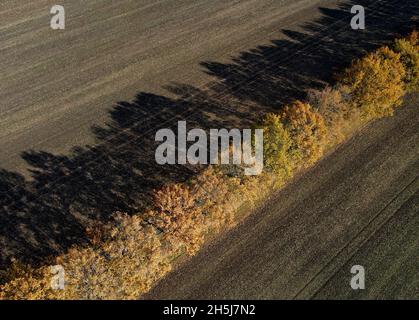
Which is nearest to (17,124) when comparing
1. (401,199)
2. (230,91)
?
(230,91)

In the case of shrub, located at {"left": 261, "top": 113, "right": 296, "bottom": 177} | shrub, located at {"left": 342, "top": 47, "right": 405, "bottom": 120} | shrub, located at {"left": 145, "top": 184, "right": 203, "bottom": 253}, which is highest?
shrub, located at {"left": 342, "top": 47, "right": 405, "bottom": 120}

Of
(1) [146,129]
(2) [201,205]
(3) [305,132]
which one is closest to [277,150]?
(3) [305,132]

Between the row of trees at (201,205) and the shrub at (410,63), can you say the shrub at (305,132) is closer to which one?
the row of trees at (201,205)

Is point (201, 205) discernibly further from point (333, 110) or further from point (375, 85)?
point (375, 85)

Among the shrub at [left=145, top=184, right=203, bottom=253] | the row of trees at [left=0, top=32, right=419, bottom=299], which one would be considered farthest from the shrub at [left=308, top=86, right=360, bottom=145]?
the shrub at [left=145, top=184, right=203, bottom=253]

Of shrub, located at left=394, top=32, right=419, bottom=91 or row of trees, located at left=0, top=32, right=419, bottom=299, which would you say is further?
shrub, located at left=394, top=32, right=419, bottom=91

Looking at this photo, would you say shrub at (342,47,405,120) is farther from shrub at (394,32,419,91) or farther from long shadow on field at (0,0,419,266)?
long shadow on field at (0,0,419,266)
